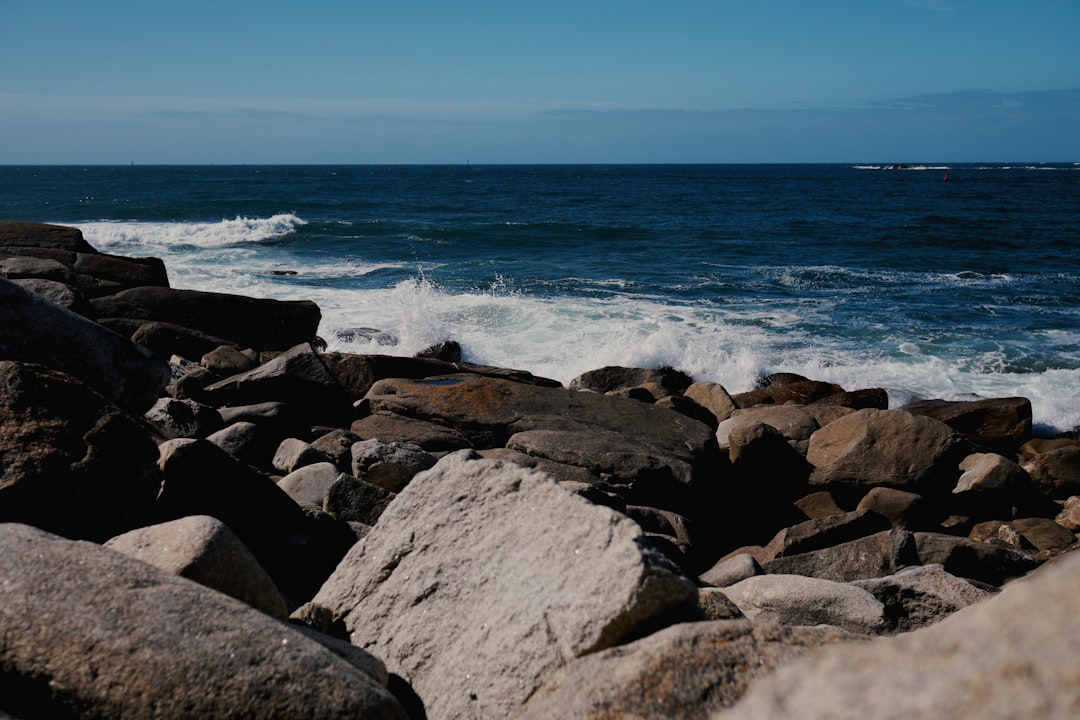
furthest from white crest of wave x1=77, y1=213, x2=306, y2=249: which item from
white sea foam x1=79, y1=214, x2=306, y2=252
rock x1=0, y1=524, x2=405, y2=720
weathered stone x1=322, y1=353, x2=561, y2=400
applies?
rock x1=0, y1=524, x2=405, y2=720

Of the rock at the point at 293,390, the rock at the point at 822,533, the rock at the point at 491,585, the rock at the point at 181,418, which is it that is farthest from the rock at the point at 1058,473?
the rock at the point at 491,585

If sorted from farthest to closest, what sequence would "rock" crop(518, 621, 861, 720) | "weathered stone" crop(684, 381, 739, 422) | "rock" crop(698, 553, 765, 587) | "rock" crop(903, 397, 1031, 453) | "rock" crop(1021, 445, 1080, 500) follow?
"weathered stone" crop(684, 381, 739, 422), "rock" crop(903, 397, 1031, 453), "rock" crop(1021, 445, 1080, 500), "rock" crop(698, 553, 765, 587), "rock" crop(518, 621, 861, 720)

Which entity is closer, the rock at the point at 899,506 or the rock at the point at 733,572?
the rock at the point at 733,572

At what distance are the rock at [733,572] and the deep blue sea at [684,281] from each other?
7.49m

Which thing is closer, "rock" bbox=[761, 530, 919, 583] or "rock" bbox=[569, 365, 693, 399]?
"rock" bbox=[761, 530, 919, 583]

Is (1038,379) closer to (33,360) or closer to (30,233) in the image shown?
(33,360)

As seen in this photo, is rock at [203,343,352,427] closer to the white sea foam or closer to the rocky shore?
the rocky shore

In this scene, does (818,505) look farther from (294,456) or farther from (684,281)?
(684,281)

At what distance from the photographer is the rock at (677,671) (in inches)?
82.4

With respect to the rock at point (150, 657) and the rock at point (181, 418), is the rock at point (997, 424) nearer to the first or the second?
the rock at point (181, 418)

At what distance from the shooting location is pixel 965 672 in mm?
1146

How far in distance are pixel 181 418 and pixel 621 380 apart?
599cm

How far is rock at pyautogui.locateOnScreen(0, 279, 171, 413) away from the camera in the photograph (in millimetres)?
4871

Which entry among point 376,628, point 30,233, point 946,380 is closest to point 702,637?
point 376,628
